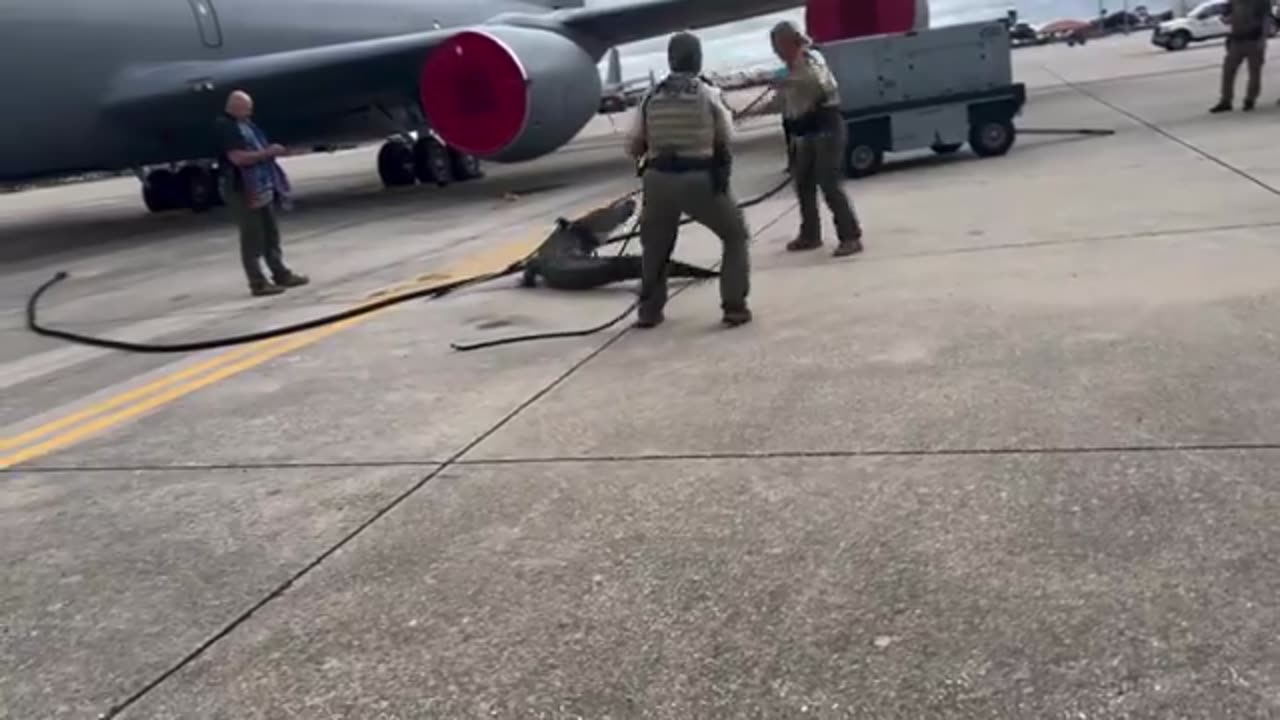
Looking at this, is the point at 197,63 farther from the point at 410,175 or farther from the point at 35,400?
the point at 35,400

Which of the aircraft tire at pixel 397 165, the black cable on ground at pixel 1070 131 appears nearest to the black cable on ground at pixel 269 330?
the black cable on ground at pixel 1070 131

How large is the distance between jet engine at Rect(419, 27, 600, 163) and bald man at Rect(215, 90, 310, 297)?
15.4 ft

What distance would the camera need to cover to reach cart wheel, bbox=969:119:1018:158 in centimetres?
1335

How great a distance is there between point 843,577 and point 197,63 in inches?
526

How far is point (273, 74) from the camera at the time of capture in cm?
1450

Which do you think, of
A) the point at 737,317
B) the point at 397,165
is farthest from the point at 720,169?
the point at 397,165

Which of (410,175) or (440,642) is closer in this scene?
(440,642)

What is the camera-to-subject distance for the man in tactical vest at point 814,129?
336 inches

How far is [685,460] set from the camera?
4.46m

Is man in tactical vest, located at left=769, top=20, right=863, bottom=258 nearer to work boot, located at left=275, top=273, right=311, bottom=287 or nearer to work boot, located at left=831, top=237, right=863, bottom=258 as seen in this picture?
work boot, located at left=831, top=237, right=863, bottom=258

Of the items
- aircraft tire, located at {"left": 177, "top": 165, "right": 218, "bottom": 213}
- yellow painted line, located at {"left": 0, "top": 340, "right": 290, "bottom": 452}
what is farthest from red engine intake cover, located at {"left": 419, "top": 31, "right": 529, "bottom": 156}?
yellow painted line, located at {"left": 0, "top": 340, "right": 290, "bottom": 452}

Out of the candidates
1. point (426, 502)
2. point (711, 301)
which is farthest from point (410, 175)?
point (426, 502)

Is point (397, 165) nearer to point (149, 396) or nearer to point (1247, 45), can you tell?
point (1247, 45)

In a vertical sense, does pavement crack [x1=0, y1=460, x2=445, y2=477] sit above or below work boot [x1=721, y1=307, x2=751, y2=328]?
above
